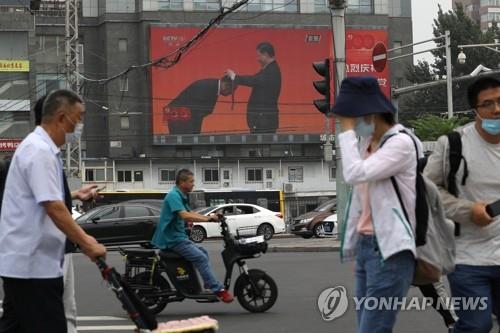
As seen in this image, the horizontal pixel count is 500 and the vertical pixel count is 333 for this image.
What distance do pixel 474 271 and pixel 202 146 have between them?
7264 cm

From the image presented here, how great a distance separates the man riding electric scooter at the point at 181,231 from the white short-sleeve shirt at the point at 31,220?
5.06m

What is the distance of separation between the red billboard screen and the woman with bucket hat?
233 ft

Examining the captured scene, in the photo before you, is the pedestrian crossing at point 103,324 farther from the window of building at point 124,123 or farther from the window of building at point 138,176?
the window of building at point 124,123

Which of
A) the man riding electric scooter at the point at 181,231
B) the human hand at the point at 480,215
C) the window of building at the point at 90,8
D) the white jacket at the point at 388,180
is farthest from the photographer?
the window of building at the point at 90,8

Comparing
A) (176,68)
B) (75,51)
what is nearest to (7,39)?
(176,68)

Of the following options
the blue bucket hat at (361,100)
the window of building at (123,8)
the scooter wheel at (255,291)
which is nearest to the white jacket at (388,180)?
the blue bucket hat at (361,100)

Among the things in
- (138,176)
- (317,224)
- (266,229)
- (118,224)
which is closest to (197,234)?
(266,229)

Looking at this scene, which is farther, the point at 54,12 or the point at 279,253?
the point at 54,12

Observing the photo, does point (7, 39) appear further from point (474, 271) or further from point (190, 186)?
point (474, 271)

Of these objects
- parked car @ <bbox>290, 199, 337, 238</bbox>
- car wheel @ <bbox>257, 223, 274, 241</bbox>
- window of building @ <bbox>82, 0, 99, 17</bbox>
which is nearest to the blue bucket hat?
parked car @ <bbox>290, 199, 337, 238</bbox>

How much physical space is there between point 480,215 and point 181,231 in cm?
586

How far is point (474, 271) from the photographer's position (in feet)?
16.9

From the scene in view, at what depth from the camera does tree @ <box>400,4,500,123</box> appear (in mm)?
77062

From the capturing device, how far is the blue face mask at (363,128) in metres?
4.83
